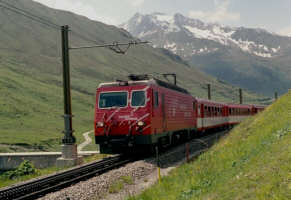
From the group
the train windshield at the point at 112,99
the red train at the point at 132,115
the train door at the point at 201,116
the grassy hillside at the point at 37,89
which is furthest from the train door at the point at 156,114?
the grassy hillside at the point at 37,89

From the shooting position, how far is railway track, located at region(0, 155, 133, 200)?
11.7 metres

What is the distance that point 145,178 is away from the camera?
1482 cm

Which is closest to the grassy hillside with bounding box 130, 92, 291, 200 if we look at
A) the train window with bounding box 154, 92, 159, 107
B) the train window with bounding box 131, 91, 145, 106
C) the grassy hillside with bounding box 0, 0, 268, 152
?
the train window with bounding box 131, 91, 145, 106

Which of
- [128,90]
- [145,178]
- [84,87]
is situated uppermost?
[84,87]

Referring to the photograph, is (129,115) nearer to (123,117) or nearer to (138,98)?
(123,117)

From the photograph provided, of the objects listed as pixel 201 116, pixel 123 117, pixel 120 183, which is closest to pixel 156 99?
pixel 123 117

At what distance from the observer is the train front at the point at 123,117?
17.5m

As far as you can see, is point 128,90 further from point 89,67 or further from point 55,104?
point 89,67

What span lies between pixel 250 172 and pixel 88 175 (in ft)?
25.2

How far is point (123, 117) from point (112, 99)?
121cm

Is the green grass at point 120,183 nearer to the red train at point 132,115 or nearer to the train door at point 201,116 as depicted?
the red train at point 132,115

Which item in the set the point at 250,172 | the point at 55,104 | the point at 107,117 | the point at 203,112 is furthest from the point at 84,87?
the point at 250,172

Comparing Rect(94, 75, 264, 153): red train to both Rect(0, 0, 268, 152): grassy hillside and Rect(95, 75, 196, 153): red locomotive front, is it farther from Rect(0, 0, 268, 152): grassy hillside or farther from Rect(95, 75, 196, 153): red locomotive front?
Rect(0, 0, 268, 152): grassy hillside

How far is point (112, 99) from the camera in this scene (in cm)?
1845
